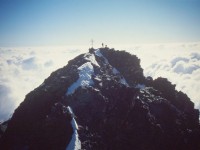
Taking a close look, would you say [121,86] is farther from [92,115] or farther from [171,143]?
[171,143]

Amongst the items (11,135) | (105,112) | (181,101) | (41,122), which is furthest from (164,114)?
(11,135)

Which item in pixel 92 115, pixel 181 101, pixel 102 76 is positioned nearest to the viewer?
pixel 92 115

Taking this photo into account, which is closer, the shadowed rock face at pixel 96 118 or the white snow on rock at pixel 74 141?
the white snow on rock at pixel 74 141

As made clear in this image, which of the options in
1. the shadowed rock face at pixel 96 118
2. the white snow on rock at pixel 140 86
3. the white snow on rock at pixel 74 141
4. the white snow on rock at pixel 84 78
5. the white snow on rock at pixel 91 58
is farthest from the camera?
the white snow on rock at pixel 140 86

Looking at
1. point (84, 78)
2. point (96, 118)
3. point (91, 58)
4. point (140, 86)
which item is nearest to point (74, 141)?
point (96, 118)

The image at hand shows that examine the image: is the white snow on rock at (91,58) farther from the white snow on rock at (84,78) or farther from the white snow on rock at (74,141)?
→ the white snow on rock at (74,141)

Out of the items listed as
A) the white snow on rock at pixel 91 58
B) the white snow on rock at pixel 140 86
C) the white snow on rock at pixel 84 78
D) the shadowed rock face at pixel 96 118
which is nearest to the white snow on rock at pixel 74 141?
the shadowed rock face at pixel 96 118

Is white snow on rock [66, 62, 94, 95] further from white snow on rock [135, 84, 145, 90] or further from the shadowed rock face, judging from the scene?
white snow on rock [135, 84, 145, 90]
